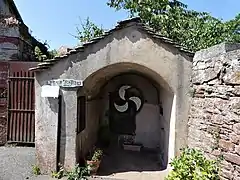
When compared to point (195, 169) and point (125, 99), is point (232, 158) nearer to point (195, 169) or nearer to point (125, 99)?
point (195, 169)

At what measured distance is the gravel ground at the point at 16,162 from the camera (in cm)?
787

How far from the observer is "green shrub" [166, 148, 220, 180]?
582 centimetres

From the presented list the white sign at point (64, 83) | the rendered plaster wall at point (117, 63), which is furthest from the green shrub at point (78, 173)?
the white sign at point (64, 83)

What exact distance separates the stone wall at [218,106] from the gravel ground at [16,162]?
468 cm

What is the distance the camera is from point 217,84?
21.4 ft

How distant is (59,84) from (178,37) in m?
8.88

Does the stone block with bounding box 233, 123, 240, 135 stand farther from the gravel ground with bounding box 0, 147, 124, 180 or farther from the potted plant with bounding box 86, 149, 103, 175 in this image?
the potted plant with bounding box 86, 149, 103, 175

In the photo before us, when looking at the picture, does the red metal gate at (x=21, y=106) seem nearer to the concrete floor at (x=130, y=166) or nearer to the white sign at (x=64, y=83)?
the concrete floor at (x=130, y=166)

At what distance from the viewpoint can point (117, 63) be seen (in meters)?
8.27

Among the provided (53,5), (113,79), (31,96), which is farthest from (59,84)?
(53,5)

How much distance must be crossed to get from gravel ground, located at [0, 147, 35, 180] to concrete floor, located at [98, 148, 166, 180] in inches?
84.0

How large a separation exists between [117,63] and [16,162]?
435 centimetres

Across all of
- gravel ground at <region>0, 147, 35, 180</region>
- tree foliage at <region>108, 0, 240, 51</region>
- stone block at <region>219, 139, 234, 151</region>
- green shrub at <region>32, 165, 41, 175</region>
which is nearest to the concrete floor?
green shrub at <region>32, 165, 41, 175</region>

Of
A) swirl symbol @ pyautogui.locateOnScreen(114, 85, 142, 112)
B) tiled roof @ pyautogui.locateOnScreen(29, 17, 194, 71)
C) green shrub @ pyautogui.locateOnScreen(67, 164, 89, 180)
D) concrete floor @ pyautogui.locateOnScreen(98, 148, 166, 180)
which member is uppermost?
tiled roof @ pyautogui.locateOnScreen(29, 17, 194, 71)
